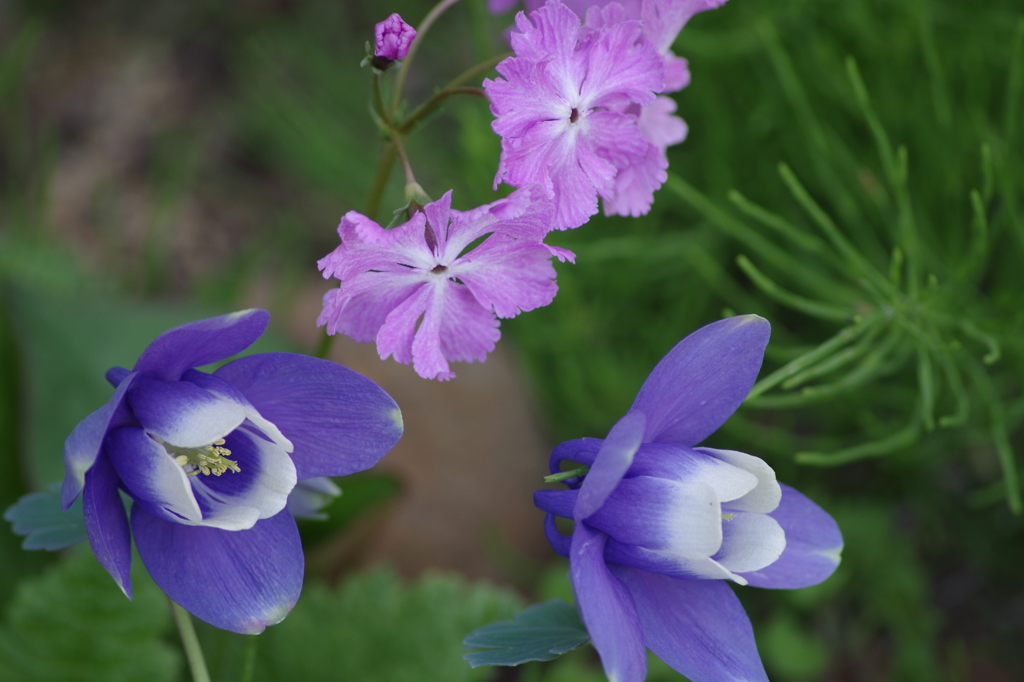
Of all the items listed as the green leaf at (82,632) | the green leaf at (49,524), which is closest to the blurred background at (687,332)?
the green leaf at (82,632)

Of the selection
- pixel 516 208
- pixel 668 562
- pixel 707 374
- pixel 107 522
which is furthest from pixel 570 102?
pixel 107 522

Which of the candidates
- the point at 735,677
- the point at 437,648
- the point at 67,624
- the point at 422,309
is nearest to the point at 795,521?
the point at 735,677

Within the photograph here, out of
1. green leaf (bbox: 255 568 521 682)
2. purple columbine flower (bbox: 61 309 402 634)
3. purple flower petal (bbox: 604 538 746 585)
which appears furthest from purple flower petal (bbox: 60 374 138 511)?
green leaf (bbox: 255 568 521 682)

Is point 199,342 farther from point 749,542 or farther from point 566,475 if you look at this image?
point 749,542

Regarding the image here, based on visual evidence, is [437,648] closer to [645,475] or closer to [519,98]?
[645,475]

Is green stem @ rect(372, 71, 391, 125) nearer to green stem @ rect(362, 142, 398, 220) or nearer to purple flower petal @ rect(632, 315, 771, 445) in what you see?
green stem @ rect(362, 142, 398, 220)
